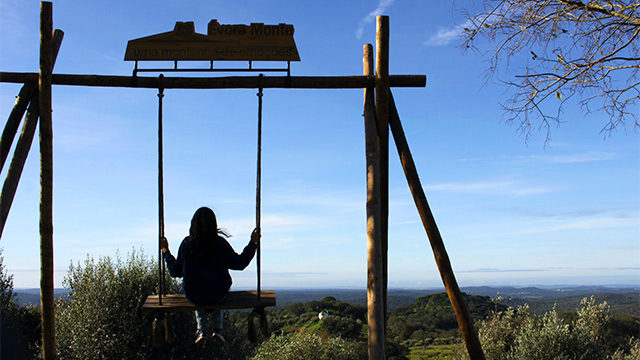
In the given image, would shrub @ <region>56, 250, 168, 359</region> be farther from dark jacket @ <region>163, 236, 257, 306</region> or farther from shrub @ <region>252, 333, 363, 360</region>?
dark jacket @ <region>163, 236, 257, 306</region>

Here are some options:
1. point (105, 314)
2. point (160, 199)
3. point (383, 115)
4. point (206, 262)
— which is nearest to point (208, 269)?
point (206, 262)

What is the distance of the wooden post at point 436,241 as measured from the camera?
5.16 metres

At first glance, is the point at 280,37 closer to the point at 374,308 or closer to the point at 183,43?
the point at 183,43

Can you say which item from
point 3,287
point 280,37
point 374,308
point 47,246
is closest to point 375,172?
point 374,308

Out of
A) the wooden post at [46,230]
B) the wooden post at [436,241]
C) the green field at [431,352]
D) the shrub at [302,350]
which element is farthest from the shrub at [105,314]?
the green field at [431,352]

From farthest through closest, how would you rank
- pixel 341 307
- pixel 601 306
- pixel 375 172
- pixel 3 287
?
1. pixel 341 307
2. pixel 601 306
3. pixel 3 287
4. pixel 375 172

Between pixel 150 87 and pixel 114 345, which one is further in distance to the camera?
pixel 114 345

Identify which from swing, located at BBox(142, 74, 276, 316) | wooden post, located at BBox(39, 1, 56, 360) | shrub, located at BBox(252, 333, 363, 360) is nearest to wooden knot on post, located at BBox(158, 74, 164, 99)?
swing, located at BBox(142, 74, 276, 316)

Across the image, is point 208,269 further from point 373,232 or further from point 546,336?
point 546,336

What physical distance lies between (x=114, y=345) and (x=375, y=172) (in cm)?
1087

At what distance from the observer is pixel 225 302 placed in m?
5.02

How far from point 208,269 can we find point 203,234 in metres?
0.41

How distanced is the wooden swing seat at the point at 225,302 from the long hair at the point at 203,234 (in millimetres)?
525

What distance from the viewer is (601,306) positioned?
59.4 feet
